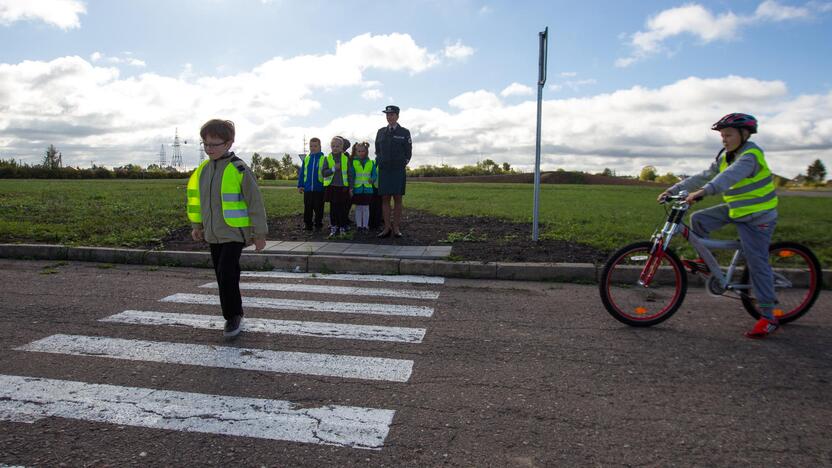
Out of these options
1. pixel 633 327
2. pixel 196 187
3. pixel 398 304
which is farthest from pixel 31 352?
pixel 633 327

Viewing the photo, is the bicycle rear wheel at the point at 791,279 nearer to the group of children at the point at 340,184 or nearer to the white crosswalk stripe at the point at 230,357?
the white crosswalk stripe at the point at 230,357

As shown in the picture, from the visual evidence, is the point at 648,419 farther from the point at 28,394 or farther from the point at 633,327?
the point at 28,394

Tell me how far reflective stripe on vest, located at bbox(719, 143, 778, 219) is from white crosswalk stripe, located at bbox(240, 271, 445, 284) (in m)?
3.54

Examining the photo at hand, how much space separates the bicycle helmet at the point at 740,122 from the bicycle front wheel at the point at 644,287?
4.02 feet

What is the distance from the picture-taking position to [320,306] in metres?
A: 5.88

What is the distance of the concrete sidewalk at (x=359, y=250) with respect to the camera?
825 cm

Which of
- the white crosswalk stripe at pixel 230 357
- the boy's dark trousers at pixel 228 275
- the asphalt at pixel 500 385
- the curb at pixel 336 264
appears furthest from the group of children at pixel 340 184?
the white crosswalk stripe at pixel 230 357

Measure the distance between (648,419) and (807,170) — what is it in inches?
2185

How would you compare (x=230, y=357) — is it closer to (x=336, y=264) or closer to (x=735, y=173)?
(x=336, y=264)

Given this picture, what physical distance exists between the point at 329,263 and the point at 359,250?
2.36ft

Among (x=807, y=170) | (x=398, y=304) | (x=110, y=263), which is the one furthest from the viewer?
(x=807, y=170)

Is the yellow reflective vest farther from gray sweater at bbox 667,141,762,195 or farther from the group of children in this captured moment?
A: gray sweater at bbox 667,141,762,195

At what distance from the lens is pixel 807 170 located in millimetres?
48062

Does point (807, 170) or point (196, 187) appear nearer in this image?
point (196, 187)
